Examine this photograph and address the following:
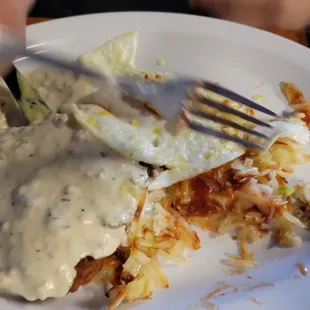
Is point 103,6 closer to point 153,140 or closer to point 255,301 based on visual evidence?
point 153,140

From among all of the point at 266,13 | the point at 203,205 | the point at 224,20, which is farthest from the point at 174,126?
the point at 266,13

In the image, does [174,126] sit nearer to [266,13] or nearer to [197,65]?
[197,65]

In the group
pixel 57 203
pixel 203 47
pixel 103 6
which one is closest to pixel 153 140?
pixel 57 203

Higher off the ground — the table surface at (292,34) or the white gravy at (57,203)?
the table surface at (292,34)

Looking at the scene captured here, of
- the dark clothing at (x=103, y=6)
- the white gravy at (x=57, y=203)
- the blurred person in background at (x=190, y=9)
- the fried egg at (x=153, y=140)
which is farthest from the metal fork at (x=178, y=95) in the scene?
the dark clothing at (x=103, y=6)

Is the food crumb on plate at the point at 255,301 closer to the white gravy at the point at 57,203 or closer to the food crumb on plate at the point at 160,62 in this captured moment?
the white gravy at the point at 57,203

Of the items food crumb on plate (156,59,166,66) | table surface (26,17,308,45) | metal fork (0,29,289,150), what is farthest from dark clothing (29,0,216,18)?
metal fork (0,29,289,150)

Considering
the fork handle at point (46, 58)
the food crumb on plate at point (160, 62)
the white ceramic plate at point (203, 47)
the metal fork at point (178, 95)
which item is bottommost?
the food crumb on plate at point (160, 62)
